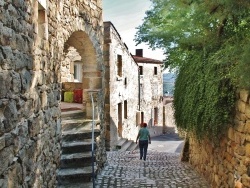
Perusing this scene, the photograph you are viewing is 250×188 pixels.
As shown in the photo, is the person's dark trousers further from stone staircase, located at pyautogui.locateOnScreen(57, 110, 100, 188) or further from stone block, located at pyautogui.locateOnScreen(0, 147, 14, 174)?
stone block, located at pyautogui.locateOnScreen(0, 147, 14, 174)

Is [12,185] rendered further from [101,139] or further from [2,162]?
[101,139]

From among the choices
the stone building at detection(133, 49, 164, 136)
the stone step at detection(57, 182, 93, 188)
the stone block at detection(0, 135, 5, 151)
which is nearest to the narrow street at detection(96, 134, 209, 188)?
the stone step at detection(57, 182, 93, 188)

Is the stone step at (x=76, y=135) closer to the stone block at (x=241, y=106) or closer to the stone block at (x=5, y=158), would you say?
the stone block at (x=241, y=106)

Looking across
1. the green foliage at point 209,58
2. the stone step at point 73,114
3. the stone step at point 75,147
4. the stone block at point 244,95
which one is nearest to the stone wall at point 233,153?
the stone block at point 244,95

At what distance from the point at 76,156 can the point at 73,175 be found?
45 cm

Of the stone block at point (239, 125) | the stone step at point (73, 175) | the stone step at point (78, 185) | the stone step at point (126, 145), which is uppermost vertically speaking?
the stone block at point (239, 125)

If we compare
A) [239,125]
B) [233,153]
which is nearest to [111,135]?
[233,153]

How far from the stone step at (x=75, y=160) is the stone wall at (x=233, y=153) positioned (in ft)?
7.77

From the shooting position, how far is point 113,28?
43.0 feet

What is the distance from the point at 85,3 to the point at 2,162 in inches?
198

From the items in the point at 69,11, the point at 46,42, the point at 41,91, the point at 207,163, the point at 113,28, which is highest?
the point at 113,28

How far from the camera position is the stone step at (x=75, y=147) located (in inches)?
225

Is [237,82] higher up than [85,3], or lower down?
lower down

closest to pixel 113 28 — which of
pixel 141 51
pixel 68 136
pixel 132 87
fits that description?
pixel 132 87
